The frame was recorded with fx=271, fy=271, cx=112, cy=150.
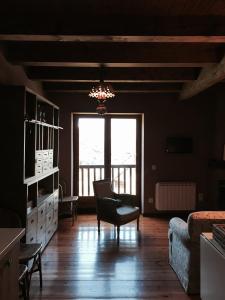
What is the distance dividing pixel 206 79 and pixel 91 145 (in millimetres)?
2946

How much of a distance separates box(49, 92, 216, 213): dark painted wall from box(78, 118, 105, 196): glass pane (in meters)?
0.36

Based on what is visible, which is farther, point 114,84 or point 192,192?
point 192,192

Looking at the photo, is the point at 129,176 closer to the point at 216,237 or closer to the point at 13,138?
the point at 13,138

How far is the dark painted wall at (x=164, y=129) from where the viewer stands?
581 centimetres

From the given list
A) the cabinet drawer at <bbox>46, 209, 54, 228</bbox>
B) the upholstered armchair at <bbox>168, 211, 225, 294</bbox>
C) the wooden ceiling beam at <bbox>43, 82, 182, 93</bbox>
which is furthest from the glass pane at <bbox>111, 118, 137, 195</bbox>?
the upholstered armchair at <bbox>168, 211, 225, 294</bbox>

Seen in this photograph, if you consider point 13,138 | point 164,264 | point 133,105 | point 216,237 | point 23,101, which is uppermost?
point 133,105

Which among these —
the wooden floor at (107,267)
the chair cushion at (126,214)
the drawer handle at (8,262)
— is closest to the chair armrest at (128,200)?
the chair cushion at (126,214)

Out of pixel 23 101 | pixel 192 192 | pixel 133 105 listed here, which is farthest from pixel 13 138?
pixel 192 192

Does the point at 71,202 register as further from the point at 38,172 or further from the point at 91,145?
the point at 38,172
